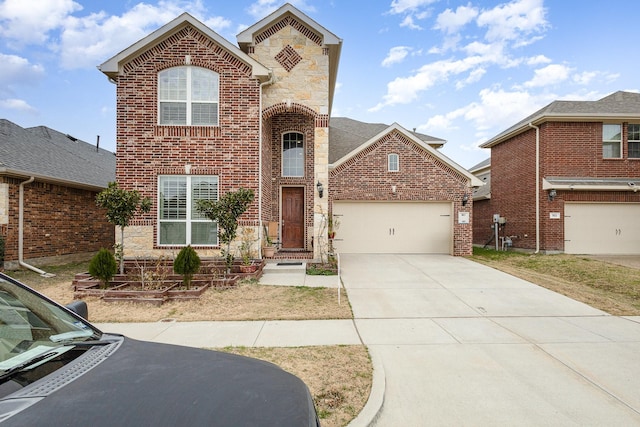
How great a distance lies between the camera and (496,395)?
133 inches

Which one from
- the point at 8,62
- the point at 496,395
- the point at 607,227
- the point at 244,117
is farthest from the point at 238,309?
the point at 8,62

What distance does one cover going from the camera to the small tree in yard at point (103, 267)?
7.48 m

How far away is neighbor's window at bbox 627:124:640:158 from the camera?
14203 mm

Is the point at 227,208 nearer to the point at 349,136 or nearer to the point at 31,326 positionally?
the point at 31,326

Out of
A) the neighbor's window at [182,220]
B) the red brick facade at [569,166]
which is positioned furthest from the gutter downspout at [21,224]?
the red brick facade at [569,166]

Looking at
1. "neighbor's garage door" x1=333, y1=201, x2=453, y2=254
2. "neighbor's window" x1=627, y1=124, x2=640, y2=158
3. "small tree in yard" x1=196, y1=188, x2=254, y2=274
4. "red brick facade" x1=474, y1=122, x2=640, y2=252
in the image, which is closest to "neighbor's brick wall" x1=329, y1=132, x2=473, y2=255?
"neighbor's garage door" x1=333, y1=201, x2=453, y2=254

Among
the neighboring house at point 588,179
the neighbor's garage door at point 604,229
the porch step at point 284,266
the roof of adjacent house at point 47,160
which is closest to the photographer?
the porch step at point 284,266

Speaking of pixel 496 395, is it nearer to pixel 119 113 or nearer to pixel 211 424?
pixel 211 424

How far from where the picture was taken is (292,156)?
1272 cm

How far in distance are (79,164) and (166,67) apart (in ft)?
24.3

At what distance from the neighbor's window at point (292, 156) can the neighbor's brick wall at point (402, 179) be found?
5.34 ft

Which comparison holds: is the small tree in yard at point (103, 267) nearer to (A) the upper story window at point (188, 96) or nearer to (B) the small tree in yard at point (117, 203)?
(B) the small tree in yard at point (117, 203)

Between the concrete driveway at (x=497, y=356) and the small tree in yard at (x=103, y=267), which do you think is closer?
the concrete driveway at (x=497, y=356)

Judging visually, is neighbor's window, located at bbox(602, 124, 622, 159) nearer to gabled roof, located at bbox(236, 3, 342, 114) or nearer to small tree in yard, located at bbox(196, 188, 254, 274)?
gabled roof, located at bbox(236, 3, 342, 114)
